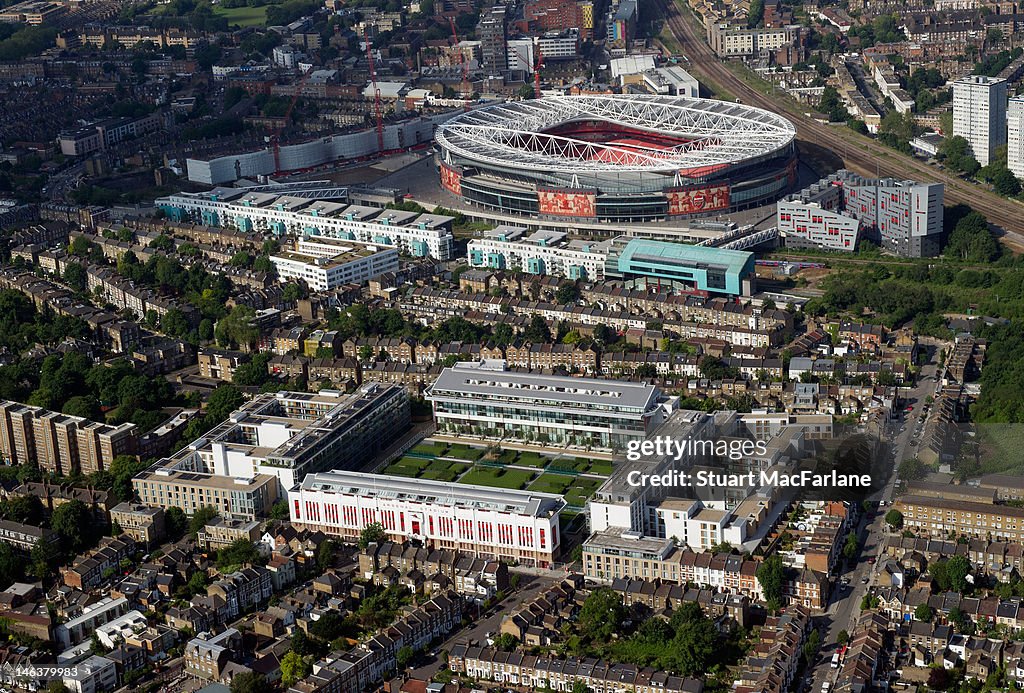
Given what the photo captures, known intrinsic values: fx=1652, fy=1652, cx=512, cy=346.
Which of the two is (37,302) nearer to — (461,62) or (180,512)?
(180,512)

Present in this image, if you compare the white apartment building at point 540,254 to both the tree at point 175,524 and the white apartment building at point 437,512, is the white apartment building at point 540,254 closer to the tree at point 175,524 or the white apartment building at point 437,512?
the white apartment building at point 437,512

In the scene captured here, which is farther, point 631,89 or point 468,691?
point 631,89

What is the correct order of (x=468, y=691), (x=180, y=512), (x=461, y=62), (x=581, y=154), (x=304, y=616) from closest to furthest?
(x=468, y=691) < (x=304, y=616) < (x=180, y=512) < (x=581, y=154) < (x=461, y=62)

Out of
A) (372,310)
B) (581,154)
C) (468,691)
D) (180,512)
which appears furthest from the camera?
(581,154)

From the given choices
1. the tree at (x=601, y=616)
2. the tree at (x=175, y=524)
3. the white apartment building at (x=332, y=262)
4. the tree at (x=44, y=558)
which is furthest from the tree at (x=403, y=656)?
the white apartment building at (x=332, y=262)

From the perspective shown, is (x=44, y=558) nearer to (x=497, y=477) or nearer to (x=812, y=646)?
(x=497, y=477)

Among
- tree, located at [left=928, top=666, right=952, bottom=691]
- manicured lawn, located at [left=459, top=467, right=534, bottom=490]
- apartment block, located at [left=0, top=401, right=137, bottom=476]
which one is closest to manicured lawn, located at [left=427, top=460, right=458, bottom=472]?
manicured lawn, located at [left=459, top=467, right=534, bottom=490]

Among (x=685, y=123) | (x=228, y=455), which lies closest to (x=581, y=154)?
(x=685, y=123)

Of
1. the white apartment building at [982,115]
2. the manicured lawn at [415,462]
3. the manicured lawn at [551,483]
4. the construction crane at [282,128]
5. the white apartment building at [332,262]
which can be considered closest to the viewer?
the manicured lawn at [551,483]
